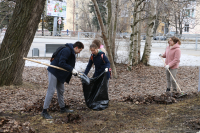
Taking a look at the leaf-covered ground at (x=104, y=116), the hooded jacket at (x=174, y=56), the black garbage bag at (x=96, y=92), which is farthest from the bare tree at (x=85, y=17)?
the black garbage bag at (x=96, y=92)

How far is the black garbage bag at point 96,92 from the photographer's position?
15.6 feet

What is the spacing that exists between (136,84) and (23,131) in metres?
6.17

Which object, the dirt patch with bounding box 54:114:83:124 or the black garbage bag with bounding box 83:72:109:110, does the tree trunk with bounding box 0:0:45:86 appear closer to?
the black garbage bag with bounding box 83:72:109:110

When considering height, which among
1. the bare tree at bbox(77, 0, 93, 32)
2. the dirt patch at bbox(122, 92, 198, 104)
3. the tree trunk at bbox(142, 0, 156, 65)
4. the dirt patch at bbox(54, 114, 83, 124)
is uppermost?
the bare tree at bbox(77, 0, 93, 32)

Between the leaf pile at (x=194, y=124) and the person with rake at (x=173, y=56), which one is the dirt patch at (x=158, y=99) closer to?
the person with rake at (x=173, y=56)

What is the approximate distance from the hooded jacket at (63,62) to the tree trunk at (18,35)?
8.22 feet

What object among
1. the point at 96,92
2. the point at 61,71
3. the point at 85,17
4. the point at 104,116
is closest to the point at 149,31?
the point at 96,92

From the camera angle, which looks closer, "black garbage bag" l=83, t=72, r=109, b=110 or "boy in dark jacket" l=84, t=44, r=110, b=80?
"black garbage bag" l=83, t=72, r=109, b=110

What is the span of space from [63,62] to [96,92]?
4.09 feet

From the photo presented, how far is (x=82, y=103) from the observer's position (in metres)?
5.24

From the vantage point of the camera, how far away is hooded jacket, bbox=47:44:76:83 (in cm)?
393

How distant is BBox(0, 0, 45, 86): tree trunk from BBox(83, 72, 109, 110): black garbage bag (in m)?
2.50

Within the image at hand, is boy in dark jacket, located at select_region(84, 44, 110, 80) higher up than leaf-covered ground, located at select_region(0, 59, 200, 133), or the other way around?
boy in dark jacket, located at select_region(84, 44, 110, 80)

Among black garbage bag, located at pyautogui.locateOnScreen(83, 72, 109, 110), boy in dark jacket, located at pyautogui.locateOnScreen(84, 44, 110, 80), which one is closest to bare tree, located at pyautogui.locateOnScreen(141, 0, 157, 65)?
boy in dark jacket, located at pyautogui.locateOnScreen(84, 44, 110, 80)
